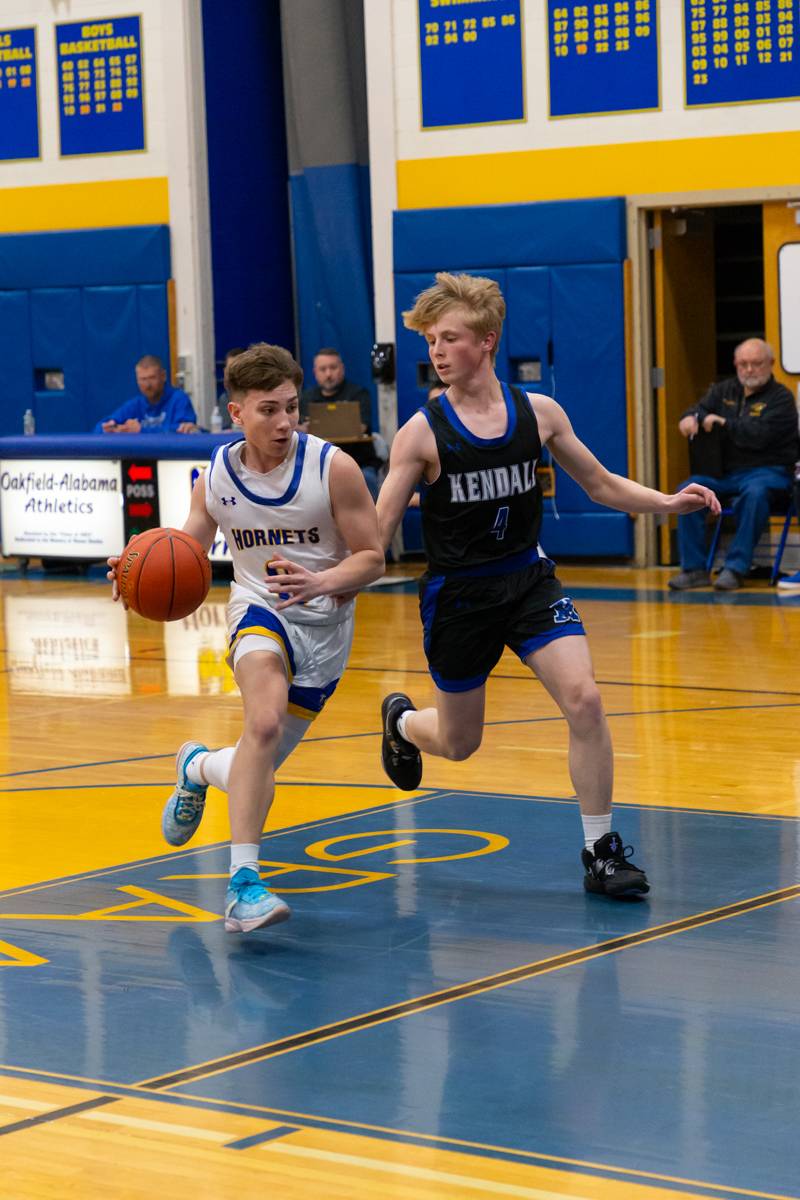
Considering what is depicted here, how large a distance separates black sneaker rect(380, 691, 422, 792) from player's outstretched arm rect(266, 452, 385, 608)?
102cm

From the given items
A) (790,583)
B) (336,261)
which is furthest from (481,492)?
(336,261)

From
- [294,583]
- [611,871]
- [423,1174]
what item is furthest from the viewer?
[611,871]

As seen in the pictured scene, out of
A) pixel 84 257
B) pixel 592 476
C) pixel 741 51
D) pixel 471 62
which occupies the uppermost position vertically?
pixel 471 62

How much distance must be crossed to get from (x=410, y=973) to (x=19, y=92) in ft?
44.2

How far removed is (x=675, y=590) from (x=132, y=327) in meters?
5.63

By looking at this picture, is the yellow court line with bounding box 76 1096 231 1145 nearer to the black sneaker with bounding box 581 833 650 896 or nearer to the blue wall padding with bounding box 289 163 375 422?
the black sneaker with bounding box 581 833 650 896

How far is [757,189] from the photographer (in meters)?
13.7

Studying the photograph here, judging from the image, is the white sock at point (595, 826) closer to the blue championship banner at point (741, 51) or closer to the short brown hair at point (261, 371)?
the short brown hair at point (261, 371)

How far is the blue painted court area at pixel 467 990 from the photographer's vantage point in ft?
12.4

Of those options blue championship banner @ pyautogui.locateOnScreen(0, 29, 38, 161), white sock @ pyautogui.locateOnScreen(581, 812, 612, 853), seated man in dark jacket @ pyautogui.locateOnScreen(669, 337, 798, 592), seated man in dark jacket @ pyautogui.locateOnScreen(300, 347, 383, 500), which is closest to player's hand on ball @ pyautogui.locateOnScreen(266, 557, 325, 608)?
white sock @ pyautogui.locateOnScreen(581, 812, 612, 853)

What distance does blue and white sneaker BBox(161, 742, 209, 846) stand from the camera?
224 inches

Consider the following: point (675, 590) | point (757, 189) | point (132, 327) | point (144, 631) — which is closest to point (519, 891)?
point (144, 631)

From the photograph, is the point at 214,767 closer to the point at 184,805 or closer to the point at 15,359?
the point at 184,805

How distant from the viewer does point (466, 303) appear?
5.39 meters
